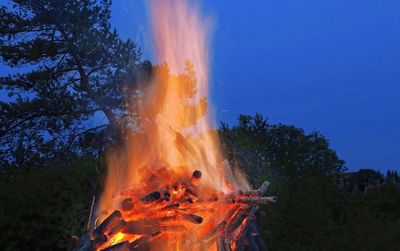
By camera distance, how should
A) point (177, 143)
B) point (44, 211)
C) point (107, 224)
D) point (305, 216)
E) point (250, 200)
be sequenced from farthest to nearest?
point (305, 216) → point (44, 211) → point (177, 143) → point (250, 200) → point (107, 224)

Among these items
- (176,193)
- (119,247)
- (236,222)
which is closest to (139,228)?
(119,247)

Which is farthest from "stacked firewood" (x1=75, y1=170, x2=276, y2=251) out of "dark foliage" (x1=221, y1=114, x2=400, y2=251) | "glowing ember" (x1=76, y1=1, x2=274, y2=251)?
A: "dark foliage" (x1=221, y1=114, x2=400, y2=251)

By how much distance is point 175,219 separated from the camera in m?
5.89

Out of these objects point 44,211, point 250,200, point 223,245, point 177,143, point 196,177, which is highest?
point 44,211

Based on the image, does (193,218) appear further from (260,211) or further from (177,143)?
(260,211)

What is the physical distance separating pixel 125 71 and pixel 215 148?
1009cm

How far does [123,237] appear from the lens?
5910 mm

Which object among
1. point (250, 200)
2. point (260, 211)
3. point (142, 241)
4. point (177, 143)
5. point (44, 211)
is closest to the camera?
point (142, 241)

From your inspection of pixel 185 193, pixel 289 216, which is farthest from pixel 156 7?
pixel 289 216

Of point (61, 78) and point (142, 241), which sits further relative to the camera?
point (61, 78)

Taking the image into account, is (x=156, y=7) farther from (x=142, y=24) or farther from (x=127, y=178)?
(x=127, y=178)

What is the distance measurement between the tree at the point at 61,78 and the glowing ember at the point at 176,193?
8878 mm

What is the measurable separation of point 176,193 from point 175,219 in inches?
11.4

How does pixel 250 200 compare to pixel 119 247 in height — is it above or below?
above
